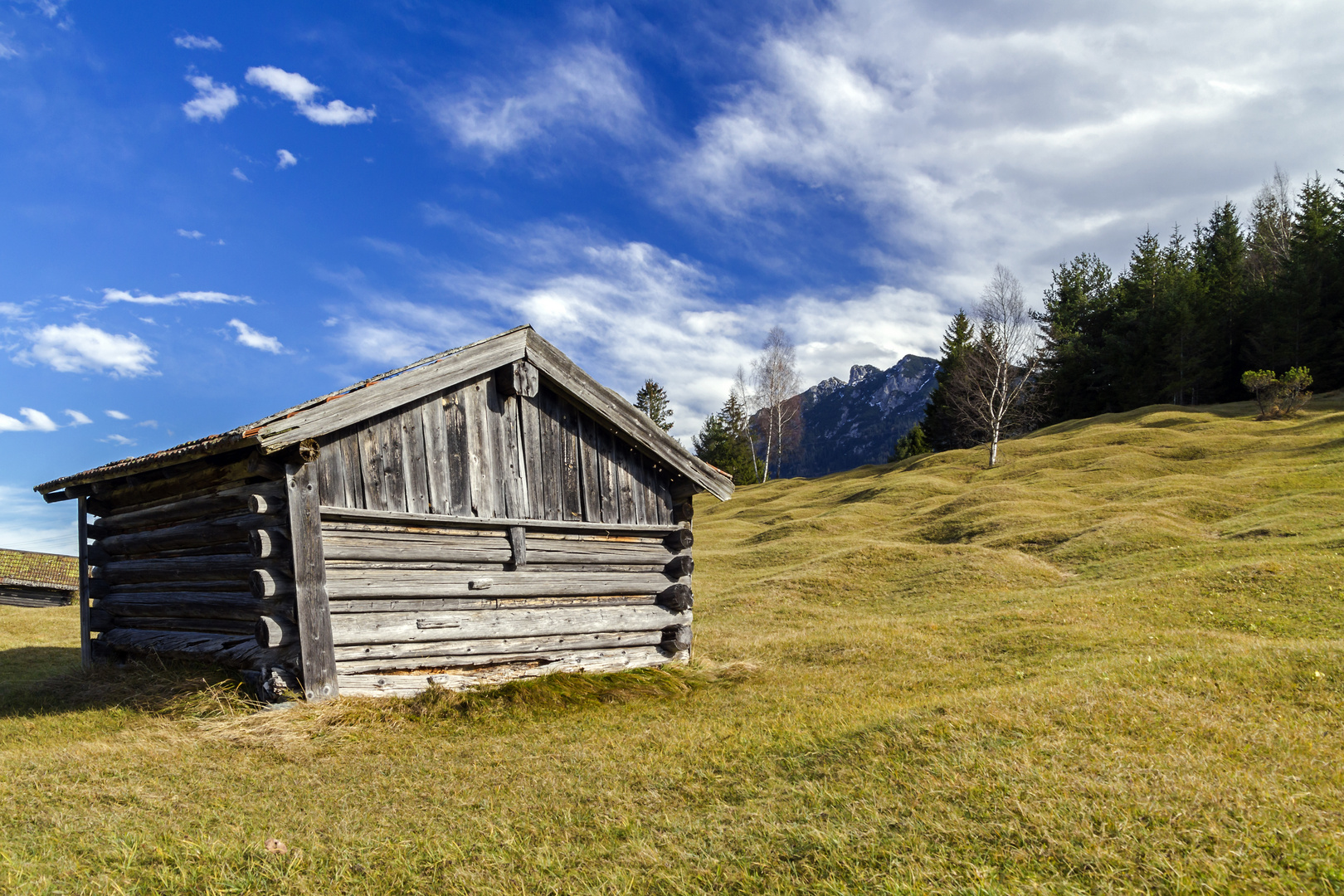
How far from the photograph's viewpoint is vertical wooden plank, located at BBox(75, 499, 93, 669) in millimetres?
13477

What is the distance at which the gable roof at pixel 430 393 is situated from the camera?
854 cm

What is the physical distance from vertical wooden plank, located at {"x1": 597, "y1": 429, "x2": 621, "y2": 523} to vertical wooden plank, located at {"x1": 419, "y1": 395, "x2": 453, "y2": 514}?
2.54 m

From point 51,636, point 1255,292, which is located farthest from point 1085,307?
point 51,636

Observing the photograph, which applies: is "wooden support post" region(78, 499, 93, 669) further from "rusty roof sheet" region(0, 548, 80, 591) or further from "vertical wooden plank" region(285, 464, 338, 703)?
"rusty roof sheet" region(0, 548, 80, 591)

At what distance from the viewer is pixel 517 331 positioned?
35.6 feet

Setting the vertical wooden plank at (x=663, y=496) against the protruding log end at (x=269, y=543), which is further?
the vertical wooden plank at (x=663, y=496)

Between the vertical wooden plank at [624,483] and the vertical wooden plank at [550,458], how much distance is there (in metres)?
1.09

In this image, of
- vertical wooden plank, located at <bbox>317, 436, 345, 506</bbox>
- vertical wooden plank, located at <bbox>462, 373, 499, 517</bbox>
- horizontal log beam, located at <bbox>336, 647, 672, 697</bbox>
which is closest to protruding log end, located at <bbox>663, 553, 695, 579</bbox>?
horizontal log beam, located at <bbox>336, 647, 672, 697</bbox>

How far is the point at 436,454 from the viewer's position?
397 inches

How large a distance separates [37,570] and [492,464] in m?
26.1

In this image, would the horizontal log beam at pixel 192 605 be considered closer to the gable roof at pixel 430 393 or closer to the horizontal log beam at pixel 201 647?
the horizontal log beam at pixel 201 647

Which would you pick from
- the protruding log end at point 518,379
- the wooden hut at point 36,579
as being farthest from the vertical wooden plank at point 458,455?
the wooden hut at point 36,579

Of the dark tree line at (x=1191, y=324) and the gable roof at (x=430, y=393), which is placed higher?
the dark tree line at (x=1191, y=324)

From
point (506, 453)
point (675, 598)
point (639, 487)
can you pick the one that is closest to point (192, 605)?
point (506, 453)
